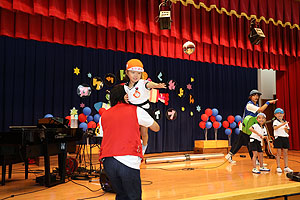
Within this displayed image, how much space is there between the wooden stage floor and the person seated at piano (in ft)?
3.43

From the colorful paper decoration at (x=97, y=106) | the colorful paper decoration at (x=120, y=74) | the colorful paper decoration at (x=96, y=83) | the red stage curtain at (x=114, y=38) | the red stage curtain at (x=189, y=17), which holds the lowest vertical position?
A: the colorful paper decoration at (x=97, y=106)

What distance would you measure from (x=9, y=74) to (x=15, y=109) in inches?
30.5

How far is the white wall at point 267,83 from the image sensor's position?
9461 millimetres

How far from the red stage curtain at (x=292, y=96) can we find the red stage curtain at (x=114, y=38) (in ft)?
4.37

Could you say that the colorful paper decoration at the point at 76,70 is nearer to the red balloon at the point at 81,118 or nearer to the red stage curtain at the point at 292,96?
the red balloon at the point at 81,118

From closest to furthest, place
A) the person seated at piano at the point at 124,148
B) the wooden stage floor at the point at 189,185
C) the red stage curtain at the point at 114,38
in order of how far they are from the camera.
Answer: the person seated at piano at the point at 124,148 → the wooden stage floor at the point at 189,185 → the red stage curtain at the point at 114,38

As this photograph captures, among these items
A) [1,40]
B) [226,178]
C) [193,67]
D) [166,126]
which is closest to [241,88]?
[193,67]

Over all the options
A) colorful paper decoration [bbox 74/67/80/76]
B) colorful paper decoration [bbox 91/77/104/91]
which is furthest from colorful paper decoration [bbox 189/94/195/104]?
colorful paper decoration [bbox 74/67/80/76]

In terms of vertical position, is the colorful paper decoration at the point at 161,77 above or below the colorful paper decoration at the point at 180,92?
above

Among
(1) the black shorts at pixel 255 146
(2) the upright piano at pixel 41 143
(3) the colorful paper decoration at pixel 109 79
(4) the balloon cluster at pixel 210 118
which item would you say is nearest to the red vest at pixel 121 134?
(2) the upright piano at pixel 41 143

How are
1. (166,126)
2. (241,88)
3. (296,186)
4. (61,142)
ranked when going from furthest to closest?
(241,88) → (166,126) → (61,142) → (296,186)

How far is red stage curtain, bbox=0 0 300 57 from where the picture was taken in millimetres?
Result: 4539

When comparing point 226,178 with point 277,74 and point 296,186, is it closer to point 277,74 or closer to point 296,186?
point 296,186

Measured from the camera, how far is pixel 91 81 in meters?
7.07
